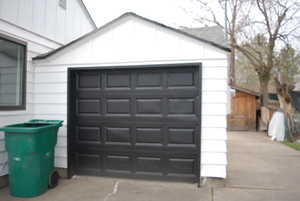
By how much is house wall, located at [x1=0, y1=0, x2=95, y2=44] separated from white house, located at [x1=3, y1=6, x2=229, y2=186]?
75 cm

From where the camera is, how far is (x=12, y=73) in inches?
152

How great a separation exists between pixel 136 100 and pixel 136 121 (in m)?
0.38

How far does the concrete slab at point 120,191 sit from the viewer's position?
3.17 m

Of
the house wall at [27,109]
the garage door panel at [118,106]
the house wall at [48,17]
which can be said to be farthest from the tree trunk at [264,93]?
the house wall at [27,109]

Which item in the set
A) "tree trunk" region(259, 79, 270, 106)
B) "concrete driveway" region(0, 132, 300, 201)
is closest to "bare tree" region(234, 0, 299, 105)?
"tree trunk" region(259, 79, 270, 106)

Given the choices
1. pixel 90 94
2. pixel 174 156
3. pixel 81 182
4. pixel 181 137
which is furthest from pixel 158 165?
pixel 90 94

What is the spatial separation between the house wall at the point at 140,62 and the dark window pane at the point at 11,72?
0.94 feet

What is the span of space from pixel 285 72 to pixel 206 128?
10976 mm

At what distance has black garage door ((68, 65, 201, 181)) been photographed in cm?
369

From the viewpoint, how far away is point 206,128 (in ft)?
11.7

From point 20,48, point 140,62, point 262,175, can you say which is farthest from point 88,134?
point 262,175

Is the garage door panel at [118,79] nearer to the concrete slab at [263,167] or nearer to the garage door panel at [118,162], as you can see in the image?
the garage door panel at [118,162]

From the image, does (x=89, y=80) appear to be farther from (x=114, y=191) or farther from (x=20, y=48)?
(x=114, y=191)

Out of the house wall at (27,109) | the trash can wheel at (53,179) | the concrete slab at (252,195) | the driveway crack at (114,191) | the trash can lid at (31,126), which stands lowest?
the driveway crack at (114,191)
